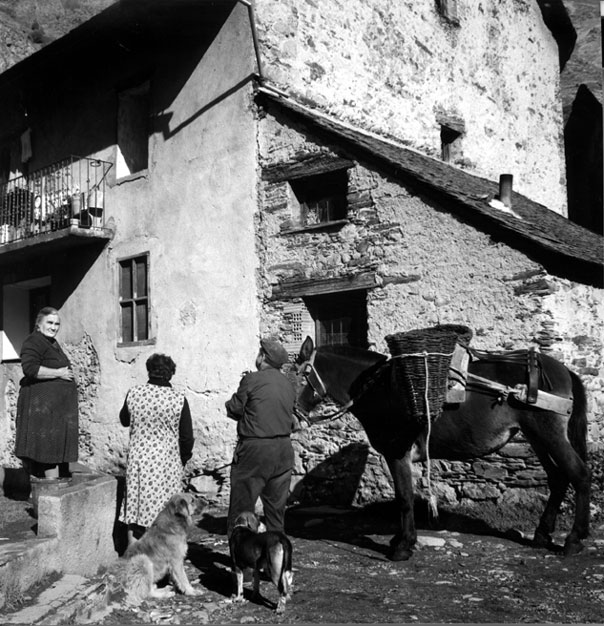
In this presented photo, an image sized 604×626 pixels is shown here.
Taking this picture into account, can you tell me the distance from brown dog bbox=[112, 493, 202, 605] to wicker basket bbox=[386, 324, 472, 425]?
1982 millimetres

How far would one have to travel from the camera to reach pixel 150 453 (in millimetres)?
5777

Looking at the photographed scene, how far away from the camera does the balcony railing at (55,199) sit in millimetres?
12266

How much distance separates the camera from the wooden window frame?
11.4 m

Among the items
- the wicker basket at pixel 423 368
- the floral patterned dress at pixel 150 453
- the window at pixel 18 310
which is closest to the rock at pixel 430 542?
the wicker basket at pixel 423 368

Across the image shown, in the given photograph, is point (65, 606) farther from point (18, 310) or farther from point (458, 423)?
point (18, 310)

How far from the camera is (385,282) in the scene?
8.93m

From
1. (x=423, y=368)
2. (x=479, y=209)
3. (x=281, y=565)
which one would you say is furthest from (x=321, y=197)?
(x=281, y=565)

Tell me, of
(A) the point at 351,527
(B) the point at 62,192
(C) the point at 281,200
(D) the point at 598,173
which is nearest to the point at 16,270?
(B) the point at 62,192

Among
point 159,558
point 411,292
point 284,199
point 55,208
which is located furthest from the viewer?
point 55,208

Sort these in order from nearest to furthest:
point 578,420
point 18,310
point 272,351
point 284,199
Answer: point 272,351
point 578,420
point 284,199
point 18,310

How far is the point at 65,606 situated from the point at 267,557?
127 cm

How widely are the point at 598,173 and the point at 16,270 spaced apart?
11923mm

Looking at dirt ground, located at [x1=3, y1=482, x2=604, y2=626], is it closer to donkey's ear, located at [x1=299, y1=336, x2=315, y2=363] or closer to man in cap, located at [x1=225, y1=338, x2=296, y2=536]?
man in cap, located at [x1=225, y1=338, x2=296, y2=536]

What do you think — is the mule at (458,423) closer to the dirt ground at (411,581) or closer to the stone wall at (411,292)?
the dirt ground at (411,581)
